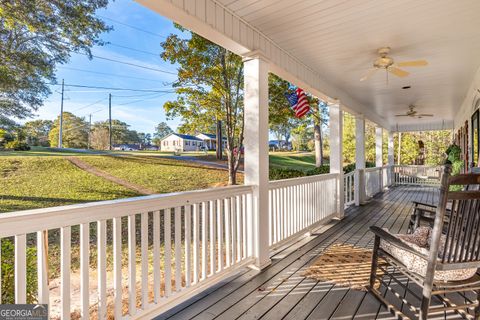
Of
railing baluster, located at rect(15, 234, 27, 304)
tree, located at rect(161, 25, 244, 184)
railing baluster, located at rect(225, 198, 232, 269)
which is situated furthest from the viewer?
tree, located at rect(161, 25, 244, 184)

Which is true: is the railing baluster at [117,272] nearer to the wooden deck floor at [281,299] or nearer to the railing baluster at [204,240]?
the wooden deck floor at [281,299]

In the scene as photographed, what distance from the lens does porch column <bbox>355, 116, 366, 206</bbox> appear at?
22.2ft

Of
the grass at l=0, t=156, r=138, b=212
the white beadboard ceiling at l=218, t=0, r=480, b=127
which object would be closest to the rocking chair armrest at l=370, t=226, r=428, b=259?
the white beadboard ceiling at l=218, t=0, r=480, b=127

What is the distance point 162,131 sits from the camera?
9.98 metres

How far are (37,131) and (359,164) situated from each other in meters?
7.99

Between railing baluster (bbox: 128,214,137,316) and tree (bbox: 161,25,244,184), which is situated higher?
tree (bbox: 161,25,244,184)

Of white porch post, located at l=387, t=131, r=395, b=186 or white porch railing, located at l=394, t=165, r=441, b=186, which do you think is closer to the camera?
white porch post, located at l=387, t=131, r=395, b=186

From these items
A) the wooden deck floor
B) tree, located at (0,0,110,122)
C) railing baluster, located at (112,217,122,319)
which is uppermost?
tree, located at (0,0,110,122)

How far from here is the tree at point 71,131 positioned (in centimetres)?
693

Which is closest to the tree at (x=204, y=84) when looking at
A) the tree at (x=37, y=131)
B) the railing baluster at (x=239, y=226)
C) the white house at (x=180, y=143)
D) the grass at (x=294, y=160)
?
the tree at (x=37, y=131)

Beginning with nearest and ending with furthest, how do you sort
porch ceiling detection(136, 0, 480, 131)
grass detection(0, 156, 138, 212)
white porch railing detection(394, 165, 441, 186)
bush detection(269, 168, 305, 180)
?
porch ceiling detection(136, 0, 480, 131) → grass detection(0, 156, 138, 212) → bush detection(269, 168, 305, 180) → white porch railing detection(394, 165, 441, 186)

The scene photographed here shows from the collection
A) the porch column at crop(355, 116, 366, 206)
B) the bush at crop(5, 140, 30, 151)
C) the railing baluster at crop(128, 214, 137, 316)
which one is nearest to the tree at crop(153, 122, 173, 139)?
the bush at crop(5, 140, 30, 151)

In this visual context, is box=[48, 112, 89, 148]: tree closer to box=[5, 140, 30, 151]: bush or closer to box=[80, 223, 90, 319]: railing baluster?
box=[5, 140, 30, 151]: bush

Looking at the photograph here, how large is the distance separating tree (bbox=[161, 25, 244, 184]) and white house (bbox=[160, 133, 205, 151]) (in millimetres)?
3159
